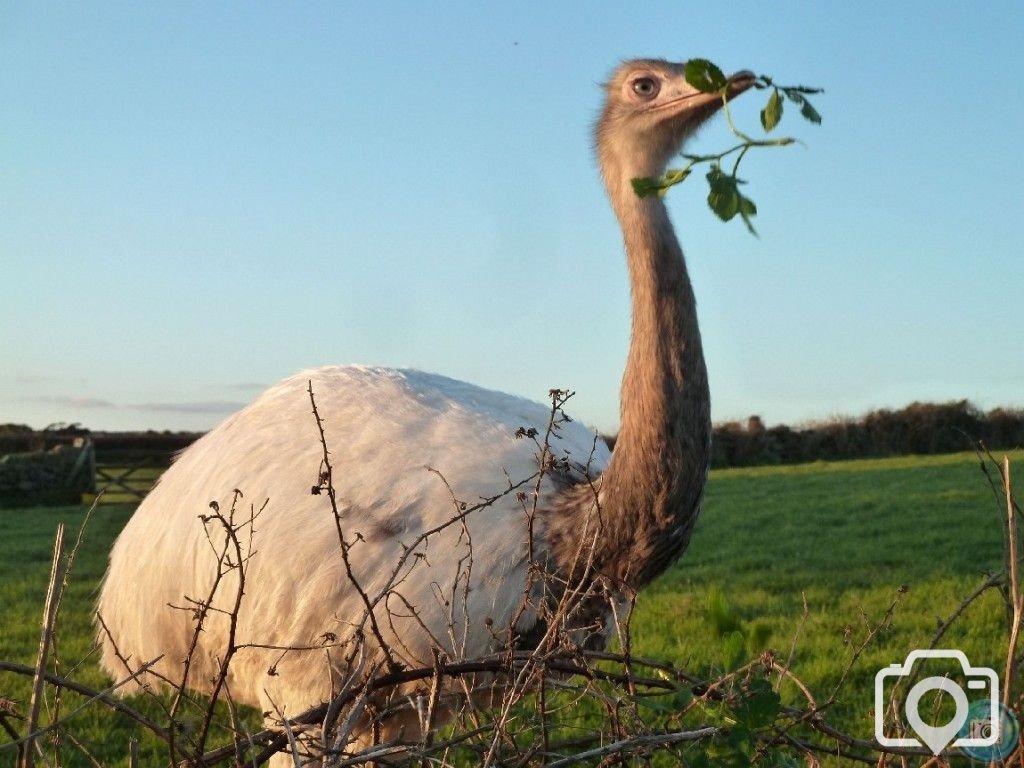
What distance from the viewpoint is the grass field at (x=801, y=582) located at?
21.9 feet

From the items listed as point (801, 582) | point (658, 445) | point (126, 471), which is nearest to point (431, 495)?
point (658, 445)

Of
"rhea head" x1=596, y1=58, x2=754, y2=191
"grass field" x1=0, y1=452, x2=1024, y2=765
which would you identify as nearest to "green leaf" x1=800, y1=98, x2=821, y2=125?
"grass field" x1=0, y1=452, x2=1024, y2=765

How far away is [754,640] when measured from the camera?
7.60ft

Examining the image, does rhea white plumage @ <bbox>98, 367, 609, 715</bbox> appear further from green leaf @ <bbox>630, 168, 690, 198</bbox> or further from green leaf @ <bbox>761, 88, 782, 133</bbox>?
green leaf @ <bbox>761, 88, 782, 133</bbox>

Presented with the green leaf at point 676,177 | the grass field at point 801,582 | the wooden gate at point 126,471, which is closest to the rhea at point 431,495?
the grass field at point 801,582

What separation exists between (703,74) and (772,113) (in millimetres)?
135

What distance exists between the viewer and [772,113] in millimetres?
2045

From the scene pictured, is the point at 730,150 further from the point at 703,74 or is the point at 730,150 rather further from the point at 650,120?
the point at 650,120

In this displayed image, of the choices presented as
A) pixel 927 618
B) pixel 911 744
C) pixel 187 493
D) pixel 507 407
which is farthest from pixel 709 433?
pixel 927 618

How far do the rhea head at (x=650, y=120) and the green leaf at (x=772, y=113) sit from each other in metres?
2.42

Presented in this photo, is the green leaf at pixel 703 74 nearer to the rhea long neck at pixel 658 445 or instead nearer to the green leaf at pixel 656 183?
the green leaf at pixel 656 183

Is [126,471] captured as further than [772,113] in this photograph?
Yes

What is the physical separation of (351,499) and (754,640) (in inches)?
88.5

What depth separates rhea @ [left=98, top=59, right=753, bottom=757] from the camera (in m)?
3.90
